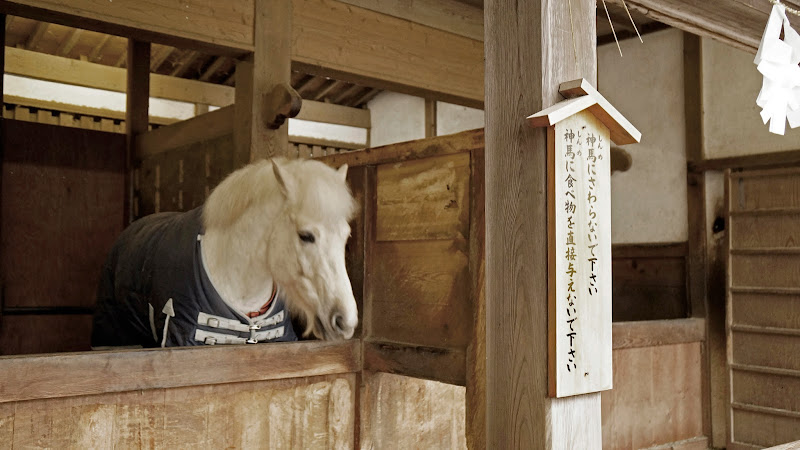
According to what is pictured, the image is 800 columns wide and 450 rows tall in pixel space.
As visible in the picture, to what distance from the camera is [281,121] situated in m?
3.49

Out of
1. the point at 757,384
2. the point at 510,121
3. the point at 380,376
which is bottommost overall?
the point at 757,384

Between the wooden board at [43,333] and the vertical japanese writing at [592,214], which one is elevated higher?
the vertical japanese writing at [592,214]

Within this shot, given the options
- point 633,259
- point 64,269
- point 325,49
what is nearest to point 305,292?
point 325,49

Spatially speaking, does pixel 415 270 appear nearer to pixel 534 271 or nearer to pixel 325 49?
pixel 534 271

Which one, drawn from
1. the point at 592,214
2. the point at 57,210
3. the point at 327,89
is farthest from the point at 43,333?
the point at 327,89

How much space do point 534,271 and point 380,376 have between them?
1146 mm

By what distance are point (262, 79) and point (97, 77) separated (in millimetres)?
3686

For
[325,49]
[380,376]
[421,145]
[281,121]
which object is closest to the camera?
[421,145]

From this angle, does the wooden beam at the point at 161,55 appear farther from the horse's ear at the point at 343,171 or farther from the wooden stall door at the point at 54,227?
the horse's ear at the point at 343,171

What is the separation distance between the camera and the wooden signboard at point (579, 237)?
62.4 inches

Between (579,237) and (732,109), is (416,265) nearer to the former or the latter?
(579,237)

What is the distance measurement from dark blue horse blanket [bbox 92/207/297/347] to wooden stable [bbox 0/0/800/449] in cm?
39

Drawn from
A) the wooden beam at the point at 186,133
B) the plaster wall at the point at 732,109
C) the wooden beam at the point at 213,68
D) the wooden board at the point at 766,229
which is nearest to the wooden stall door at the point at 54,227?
the wooden beam at the point at 186,133

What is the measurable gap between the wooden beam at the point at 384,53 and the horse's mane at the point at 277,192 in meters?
1.42
